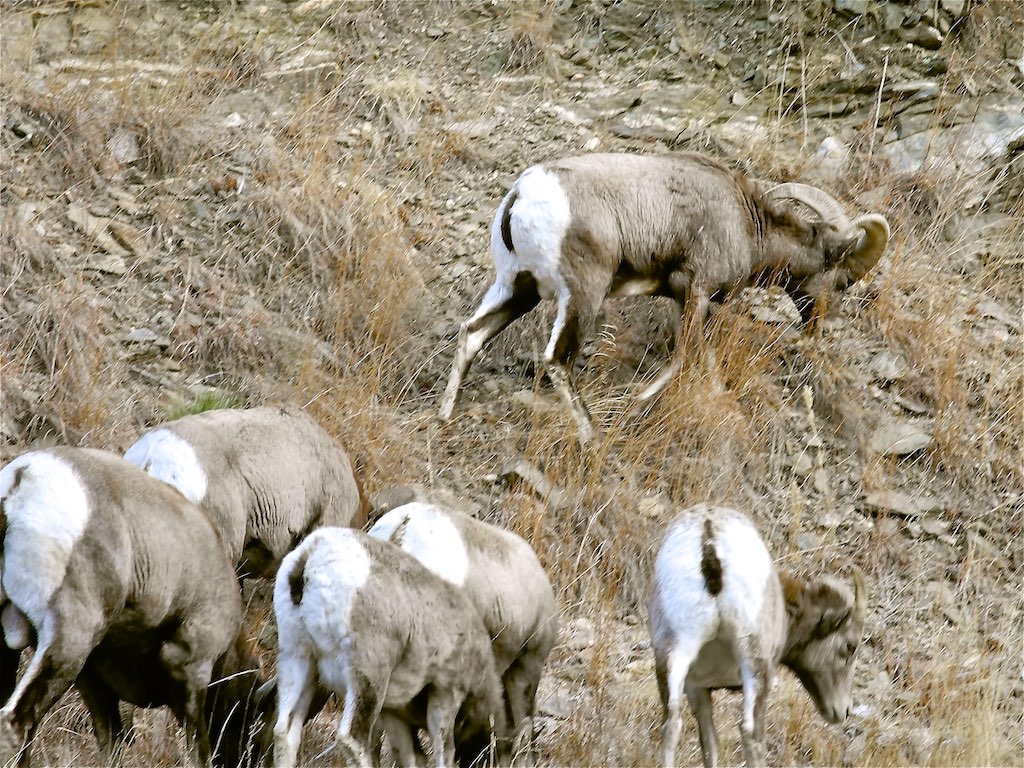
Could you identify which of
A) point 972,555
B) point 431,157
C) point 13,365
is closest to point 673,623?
point 972,555

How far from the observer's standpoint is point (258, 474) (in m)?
7.48

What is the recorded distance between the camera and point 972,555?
9352mm

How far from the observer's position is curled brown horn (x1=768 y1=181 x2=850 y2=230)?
10195 millimetres

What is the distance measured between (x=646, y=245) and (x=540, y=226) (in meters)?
0.79

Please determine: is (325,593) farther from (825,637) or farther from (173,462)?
(825,637)

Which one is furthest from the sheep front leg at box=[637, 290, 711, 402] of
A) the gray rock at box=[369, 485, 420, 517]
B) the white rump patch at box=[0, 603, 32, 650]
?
the white rump patch at box=[0, 603, 32, 650]

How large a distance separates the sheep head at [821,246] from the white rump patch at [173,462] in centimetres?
449

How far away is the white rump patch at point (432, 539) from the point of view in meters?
6.59

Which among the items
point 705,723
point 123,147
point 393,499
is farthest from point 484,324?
point 705,723

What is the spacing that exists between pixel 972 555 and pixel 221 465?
4750 millimetres

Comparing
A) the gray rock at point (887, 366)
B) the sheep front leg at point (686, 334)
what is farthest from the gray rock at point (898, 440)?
the sheep front leg at point (686, 334)

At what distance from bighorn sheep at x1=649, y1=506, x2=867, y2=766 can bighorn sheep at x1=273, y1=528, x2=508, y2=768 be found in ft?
2.67

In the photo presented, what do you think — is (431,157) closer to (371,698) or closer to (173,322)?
(173,322)

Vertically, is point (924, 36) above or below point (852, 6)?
below
